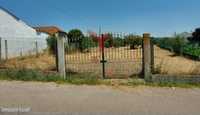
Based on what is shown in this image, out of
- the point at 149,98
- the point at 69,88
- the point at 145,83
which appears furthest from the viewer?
the point at 145,83

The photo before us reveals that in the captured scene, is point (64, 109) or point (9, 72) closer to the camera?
point (64, 109)

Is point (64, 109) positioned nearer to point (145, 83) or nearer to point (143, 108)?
point (143, 108)

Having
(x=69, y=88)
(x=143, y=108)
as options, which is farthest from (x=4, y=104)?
(x=143, y=108)

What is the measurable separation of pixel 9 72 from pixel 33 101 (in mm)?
3810

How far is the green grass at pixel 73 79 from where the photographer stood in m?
8.86

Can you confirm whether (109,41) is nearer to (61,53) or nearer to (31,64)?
(61,53)

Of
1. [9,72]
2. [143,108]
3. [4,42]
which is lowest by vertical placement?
[143,108]

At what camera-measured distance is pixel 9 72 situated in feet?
32.9

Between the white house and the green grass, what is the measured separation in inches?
395

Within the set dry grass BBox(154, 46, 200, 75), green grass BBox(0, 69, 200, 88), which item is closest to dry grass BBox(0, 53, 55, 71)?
green grass BBox(0, 69, 200, 88)

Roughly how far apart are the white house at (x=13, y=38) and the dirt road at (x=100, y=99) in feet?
40.5

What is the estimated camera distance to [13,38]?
24391 mm

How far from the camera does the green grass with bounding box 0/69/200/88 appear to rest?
8.86m

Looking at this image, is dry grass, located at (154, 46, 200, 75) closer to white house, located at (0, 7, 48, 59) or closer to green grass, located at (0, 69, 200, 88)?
green grass, located at (0, 69, 200, 88)
